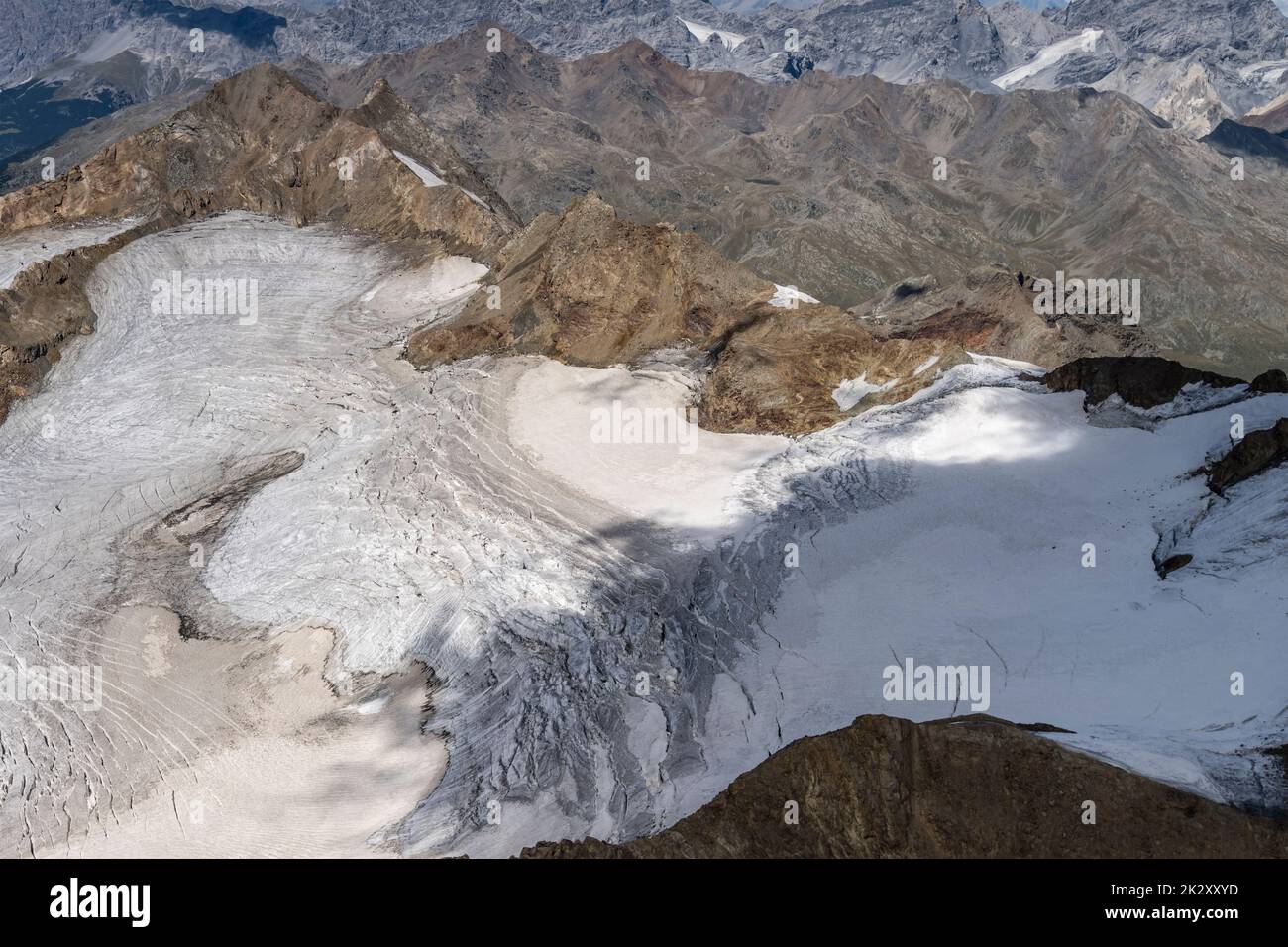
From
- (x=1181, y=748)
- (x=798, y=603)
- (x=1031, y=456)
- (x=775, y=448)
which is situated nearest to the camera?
(x=1181, y=748)

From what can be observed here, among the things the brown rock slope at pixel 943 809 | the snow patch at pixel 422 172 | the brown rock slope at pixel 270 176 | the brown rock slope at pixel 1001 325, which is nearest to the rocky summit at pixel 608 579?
the brown rock slope at pixel 943 809

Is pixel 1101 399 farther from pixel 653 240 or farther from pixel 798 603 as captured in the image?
pixel 653 240

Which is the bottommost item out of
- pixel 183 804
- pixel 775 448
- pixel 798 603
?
pixel 183 804

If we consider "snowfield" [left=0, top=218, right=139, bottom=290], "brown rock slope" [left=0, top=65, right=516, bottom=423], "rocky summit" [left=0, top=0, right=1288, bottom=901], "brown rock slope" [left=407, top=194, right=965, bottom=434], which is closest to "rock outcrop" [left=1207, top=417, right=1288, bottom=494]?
"rocky summit" [left=0, top=0, right=1288, bottom=901]

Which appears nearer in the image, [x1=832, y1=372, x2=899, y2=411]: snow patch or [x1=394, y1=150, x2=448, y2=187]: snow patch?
[x1=832, y1=372, x2=899, y2=411]: snow patch

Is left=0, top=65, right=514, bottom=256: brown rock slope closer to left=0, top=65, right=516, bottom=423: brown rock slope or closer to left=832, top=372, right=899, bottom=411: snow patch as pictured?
left=0, top=65, right=516, bottom=423: brown rock slope

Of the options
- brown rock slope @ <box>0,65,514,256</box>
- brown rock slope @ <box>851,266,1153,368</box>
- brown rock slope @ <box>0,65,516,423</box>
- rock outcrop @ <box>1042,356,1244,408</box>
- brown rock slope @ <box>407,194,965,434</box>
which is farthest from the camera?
brown rock slope @ <box>851,266,1153,368</box>

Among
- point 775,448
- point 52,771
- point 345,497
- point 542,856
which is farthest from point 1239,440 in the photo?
point 52,771
